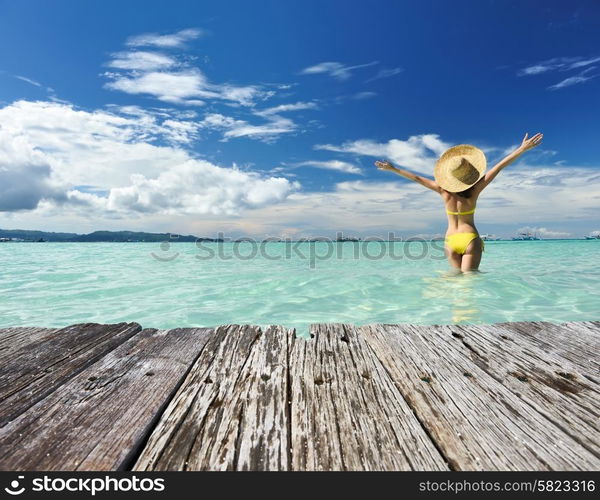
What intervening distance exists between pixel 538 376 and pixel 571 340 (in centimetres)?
82

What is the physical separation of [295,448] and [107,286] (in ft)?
33.7

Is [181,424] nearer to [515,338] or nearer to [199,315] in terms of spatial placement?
[515,338]

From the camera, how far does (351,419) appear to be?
1.46m

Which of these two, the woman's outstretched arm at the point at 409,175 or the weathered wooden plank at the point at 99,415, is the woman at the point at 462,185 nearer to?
the woman's outstretched arm at the point at 409,175

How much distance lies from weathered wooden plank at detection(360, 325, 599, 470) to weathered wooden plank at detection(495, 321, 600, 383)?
2.10ft

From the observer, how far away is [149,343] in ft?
7.80

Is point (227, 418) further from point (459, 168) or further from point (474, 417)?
point (459, 168)

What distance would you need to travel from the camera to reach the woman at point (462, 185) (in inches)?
275

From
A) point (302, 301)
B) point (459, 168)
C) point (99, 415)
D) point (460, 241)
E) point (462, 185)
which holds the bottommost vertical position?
point (302, 301)

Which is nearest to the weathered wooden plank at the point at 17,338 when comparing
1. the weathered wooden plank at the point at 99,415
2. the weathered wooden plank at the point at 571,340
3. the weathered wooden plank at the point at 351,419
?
the weathered wooden plank at the point at 99,415

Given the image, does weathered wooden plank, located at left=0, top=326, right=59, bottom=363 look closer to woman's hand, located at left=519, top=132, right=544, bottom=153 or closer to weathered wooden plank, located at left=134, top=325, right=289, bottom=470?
weathered wooden plank, located at left=134, top=325, right=289, bottom=470

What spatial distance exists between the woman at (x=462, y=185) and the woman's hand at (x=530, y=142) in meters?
0.13

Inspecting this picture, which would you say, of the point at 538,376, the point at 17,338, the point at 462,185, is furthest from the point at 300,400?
the point at 462,185
